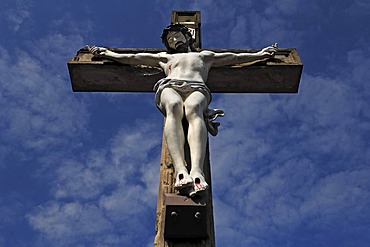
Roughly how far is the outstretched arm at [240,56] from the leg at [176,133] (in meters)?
0.93

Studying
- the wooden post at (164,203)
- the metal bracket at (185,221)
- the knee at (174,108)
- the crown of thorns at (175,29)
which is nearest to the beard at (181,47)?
the crown of thorns at (175,29)

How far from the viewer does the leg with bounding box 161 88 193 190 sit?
136 inches

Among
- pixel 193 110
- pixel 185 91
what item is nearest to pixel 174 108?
pixel 193 110

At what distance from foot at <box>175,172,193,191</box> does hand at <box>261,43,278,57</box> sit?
2133 millimetres

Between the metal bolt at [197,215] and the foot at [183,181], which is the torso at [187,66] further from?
the metal bolt at [197,215]

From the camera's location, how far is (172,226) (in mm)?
3236

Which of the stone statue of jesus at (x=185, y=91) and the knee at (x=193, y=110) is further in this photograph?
the knee at (x=193, y=110)

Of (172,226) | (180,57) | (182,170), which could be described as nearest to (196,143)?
(182,170)

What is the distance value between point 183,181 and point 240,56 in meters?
2.03

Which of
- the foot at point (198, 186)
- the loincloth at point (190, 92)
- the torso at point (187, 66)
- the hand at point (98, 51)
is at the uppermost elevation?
the hand at point (98, 51)

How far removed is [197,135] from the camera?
150 inches

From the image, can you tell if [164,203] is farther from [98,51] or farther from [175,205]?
[98,51]

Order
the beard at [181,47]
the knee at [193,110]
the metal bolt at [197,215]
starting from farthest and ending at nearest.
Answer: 1. the beard at [181,47]
2. the knee at [193,110]
3. the metal bolt at [197,215]

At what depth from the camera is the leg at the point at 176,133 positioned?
3465mm
